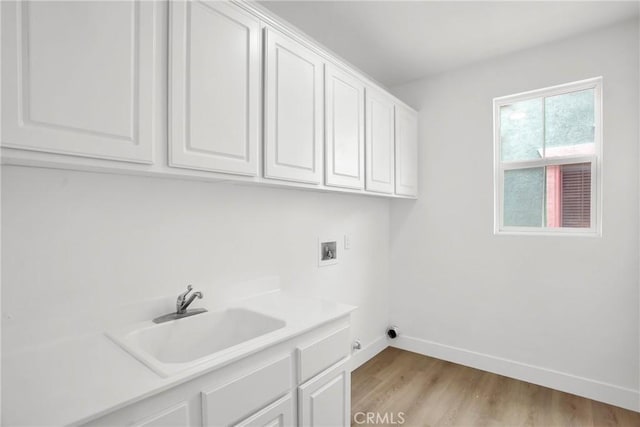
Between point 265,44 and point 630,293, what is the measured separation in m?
2.76

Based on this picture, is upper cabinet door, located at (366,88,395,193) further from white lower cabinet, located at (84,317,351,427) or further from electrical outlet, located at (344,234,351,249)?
white lower cabinet, located at (84,317,351,427)

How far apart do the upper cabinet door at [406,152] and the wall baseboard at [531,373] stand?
1410 mm

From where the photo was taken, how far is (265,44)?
1548mm

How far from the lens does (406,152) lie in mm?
2850

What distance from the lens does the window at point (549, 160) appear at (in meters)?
2.38

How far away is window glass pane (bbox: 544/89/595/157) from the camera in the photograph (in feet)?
7.88

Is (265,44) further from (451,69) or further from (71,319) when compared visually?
(451,69)

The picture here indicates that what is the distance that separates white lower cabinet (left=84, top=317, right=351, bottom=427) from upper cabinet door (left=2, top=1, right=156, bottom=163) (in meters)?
0.77

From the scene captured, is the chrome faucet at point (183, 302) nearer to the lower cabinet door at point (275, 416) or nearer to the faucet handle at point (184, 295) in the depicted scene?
the faucet handle at point (184, 295)

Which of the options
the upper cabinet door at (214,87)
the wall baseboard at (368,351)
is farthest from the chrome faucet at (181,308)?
the wall baseboard at (368,351)

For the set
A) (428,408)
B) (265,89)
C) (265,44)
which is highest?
(265,44)

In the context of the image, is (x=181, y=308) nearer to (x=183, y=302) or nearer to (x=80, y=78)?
(x=183, y=302)

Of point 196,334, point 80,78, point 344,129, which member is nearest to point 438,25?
point 344,129

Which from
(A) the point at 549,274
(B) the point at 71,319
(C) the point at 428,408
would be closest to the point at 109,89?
(B) the point at 71,319
